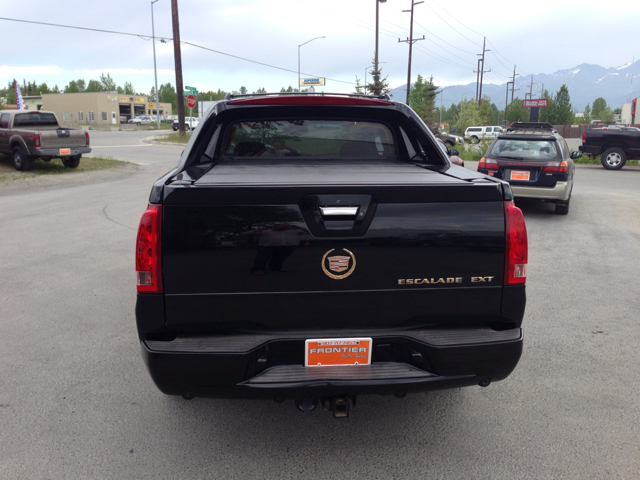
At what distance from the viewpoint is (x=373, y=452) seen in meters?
2.89

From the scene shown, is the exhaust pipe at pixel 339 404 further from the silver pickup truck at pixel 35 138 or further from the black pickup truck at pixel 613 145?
the black pickup truck at pixel 613 145

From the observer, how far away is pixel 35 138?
52.1 feet

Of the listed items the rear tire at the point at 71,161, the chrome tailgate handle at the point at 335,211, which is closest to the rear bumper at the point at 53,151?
the rear tire at the point at 71,161

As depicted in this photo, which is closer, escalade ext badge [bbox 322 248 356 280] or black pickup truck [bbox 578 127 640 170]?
escalade ext badge [bbox 322 248 356 280]

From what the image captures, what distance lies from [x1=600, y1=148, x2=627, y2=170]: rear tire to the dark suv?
481 inches

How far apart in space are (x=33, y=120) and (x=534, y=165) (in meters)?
15.0

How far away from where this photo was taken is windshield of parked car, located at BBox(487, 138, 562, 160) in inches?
402

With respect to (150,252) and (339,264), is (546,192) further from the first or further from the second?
(150,252)

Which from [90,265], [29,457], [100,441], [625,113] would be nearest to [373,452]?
[100,441]

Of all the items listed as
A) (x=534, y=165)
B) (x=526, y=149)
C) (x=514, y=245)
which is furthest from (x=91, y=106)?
(x=514, y=245)

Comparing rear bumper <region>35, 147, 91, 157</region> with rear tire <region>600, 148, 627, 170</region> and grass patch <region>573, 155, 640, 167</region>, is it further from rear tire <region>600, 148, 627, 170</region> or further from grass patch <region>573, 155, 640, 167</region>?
grass patch <region>573, 155, 640, 167</region>

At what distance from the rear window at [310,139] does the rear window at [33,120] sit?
15.5m

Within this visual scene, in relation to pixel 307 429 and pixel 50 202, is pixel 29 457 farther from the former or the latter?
pixel 50 202

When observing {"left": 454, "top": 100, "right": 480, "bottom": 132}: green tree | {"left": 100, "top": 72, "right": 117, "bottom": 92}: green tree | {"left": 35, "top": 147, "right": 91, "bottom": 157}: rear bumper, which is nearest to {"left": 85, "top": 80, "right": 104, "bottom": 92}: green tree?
{"left": 100, "top": 72, "right": 117, "bottom": 92}: green tree
